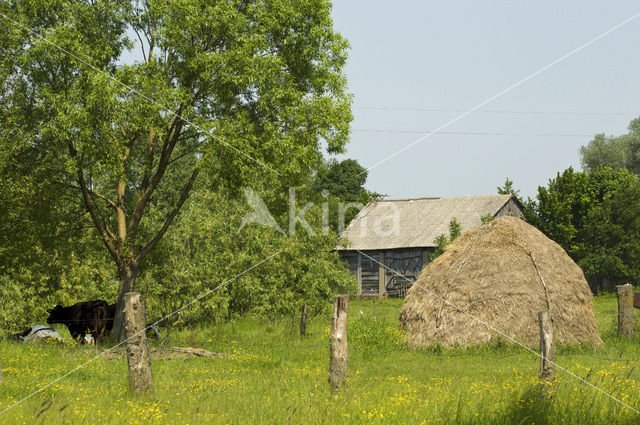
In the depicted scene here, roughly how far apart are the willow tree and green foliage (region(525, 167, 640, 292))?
27579 millimetres

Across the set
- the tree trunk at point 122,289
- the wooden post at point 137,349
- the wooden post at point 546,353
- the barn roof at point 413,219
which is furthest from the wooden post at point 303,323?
the barn roof at point 413,219

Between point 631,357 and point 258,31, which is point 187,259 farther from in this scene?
point 631,357

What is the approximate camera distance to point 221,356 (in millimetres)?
15180

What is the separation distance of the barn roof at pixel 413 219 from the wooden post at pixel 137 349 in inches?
1153

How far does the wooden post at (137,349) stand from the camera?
10142 millimetres

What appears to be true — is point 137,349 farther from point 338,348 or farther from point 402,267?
point 402,267

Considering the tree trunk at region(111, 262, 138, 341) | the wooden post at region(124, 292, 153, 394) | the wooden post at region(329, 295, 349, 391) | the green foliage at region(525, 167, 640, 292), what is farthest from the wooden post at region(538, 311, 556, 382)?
the green foliage at region(525, 167, 640, 292)

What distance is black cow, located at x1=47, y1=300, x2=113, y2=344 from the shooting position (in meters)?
19.0

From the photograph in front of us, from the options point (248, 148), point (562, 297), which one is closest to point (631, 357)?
point (562, 297)

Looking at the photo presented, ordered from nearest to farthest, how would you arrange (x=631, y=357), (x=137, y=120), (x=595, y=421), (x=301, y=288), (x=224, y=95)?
(x=595, y=421) < (x=631, y=357) < (x=137, y=120) < (x=224, y=95) < (x=301, y=288)

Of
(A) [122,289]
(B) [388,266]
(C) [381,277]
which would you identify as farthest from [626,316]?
(C) [381,277]

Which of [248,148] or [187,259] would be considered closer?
[248,148]

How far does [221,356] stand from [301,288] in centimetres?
542

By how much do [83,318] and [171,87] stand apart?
7576mm
